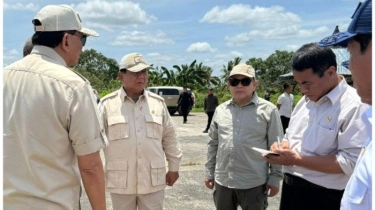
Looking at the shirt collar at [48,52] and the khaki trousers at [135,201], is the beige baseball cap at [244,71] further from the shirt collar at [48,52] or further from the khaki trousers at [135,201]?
the shirt collar at [48,52]

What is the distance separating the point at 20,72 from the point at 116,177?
62.0 inches

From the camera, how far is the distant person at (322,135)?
94.5 inches

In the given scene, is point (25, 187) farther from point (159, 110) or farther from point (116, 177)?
point (159, 110)

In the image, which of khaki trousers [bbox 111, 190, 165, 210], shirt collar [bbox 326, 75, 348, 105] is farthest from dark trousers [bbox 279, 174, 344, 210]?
khaki trousers [bbox 111, 190, 165, 210]

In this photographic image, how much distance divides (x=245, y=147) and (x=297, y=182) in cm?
76

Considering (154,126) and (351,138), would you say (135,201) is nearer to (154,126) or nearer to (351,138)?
(154,126)

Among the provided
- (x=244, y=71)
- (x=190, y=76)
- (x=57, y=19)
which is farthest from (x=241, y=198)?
(x=190, y=76)

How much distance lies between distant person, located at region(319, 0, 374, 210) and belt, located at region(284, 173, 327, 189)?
1.23 metres

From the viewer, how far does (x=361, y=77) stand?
1.42 metres

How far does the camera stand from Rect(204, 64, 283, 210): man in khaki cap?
3396 mm

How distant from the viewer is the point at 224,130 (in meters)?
3.54

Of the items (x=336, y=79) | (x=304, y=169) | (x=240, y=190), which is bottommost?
(x=240, y=190)

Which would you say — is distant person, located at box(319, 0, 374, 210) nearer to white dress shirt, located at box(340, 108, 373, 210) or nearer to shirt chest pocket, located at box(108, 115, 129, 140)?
white dress shirt, located at box(340, 108, 373, 210)

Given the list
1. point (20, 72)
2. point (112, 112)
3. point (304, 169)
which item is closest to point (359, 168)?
point (304, 169)
